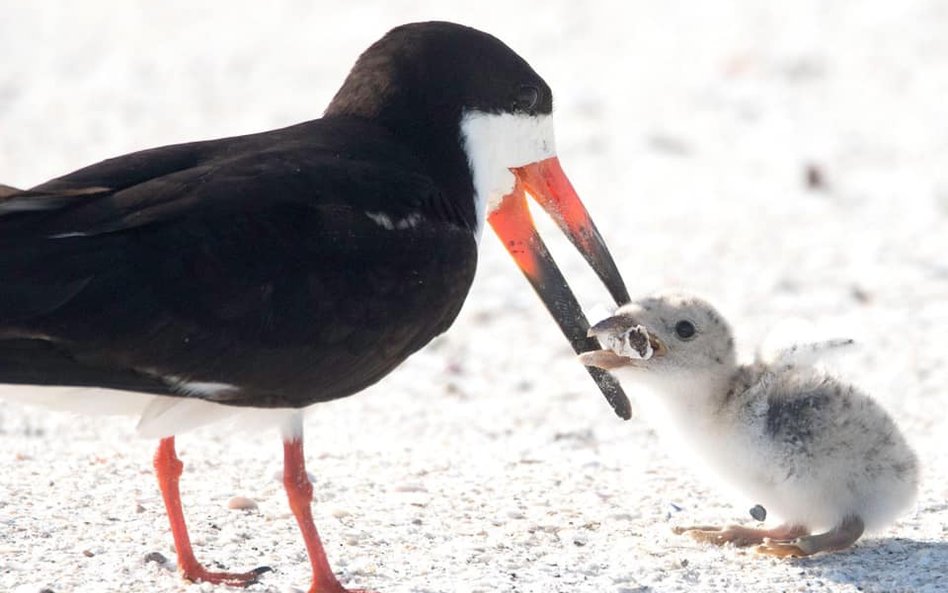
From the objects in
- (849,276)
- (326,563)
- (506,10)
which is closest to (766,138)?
(849,276)

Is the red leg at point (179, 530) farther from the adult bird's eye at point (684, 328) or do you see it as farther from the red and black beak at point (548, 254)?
the adult bird's eye at point (684, 328)

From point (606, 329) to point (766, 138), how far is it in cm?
744

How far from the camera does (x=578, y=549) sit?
19.1 ft

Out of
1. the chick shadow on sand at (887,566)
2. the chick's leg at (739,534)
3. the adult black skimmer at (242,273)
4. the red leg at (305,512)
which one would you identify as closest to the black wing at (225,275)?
the adult black skimmer at (242,273)

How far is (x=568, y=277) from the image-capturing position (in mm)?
10180

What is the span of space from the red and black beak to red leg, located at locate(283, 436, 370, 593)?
1.39 m

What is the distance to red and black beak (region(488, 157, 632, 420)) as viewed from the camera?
639cm

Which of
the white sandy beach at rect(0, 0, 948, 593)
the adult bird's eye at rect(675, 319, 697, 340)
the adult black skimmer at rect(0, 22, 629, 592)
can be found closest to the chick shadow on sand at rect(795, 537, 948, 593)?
the white sandy beach at rect(0, 0, 948, 593)

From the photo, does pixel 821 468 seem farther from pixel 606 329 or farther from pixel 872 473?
pixel 606 329

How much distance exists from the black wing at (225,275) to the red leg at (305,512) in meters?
0.29

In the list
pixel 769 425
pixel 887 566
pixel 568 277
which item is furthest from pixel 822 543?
pixel 568 277

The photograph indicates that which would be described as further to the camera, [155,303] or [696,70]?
[696,70]

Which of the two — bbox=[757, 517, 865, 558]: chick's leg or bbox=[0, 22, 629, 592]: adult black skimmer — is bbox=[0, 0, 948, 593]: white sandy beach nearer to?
bbox=[757, 517, 865, 558]: chick's leg

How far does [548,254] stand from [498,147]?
54 cm
